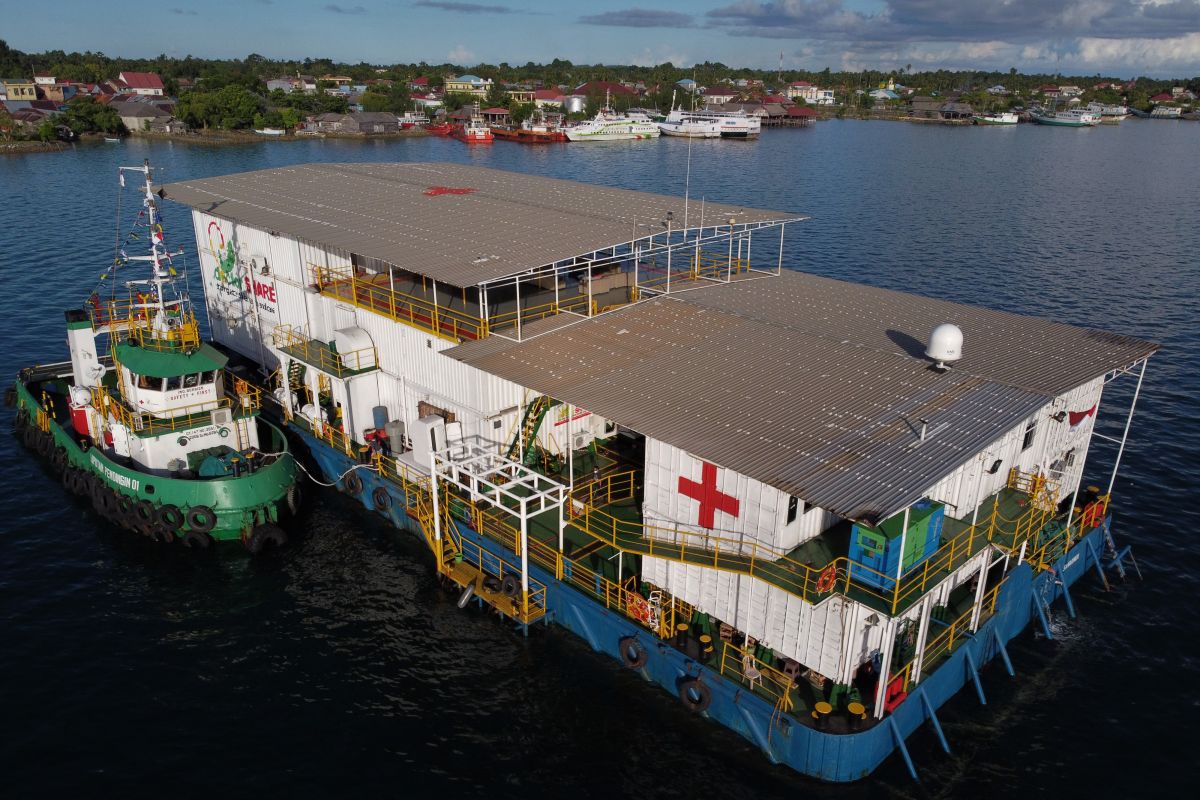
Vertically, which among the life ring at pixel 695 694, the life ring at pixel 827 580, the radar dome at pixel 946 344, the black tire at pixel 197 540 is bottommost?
the black tire at pixel 197 540

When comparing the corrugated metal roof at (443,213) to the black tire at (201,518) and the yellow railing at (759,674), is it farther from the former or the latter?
the yellow railing at (759,674)

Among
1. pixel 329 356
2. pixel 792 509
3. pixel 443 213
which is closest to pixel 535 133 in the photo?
pixel 443 213

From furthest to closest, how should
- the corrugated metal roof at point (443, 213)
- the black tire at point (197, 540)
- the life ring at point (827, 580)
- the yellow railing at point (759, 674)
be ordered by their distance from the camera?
the corrugated metal roof at point (443, 213) < the black tire at point (197, 540) < the yellow railing at point (759, 674) < the life ring at point (827, 580)

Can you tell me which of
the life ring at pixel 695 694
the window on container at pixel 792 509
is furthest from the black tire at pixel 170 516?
the window on container at pixel 792 509

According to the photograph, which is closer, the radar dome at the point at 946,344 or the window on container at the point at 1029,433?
the radar dome at the point at 946,344

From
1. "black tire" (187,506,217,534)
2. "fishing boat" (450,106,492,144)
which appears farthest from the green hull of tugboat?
"fishing boat" (450,106,492,144)

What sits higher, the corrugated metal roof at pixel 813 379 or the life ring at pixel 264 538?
the corrugated metal roof at pixel 813 379
